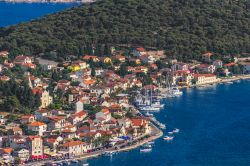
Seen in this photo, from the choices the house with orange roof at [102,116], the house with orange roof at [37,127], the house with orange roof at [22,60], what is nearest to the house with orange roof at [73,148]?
the house with orange roof at [37,127]

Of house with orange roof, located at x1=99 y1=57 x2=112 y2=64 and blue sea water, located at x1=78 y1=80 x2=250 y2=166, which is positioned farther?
house with orange roof, located at x1=99 y1=57 x2=112 y2=64

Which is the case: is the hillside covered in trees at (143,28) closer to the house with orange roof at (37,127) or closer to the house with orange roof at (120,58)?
the house with orange roof at (120,58)

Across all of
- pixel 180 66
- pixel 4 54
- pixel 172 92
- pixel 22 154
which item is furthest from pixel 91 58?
pixel 22 154

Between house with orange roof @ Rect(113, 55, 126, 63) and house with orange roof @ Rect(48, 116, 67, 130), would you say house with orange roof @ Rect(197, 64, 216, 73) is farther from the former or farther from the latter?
house with orange roof @ Rect(48, 116, 67, 130)

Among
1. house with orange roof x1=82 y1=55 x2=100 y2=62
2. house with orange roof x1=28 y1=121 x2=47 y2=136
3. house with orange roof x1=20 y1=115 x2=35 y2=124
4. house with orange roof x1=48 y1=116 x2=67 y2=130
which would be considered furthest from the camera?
house with orange roof x1=82 y1=55 x2=100 y2=62

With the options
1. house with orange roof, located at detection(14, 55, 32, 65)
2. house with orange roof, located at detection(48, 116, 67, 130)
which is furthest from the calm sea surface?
house with orange roof, located at detection(14, 55, 32, 65)

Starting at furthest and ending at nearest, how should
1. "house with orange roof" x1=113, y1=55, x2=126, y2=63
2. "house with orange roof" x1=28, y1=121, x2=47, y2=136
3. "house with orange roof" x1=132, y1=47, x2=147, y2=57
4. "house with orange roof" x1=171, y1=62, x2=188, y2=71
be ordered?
"house with orange roof" x1=132, y1=47, x2=147, y2=57
"house with orange roof" x1=113, y1=55, x2=126, y2=63
"house with orange roof" x1=171, y1=62, x2=188, y2=71
"house with orange roof" x1=28, y1=121, x2=47, y2=136
